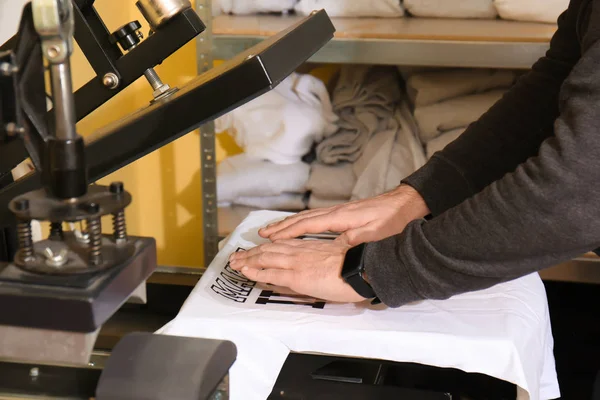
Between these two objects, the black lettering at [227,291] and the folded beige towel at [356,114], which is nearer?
the black lettering at [227,291]

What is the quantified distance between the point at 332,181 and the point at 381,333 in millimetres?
735

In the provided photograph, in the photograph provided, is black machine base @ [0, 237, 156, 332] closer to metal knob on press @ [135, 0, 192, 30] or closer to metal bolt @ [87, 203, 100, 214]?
metal bolt @ [87, 203, 100, 214]

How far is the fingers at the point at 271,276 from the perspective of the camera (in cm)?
81

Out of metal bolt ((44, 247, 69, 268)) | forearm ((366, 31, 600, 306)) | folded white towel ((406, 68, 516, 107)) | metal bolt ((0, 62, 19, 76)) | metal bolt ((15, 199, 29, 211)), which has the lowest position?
folded white towel ((406, 68, 516, 107))

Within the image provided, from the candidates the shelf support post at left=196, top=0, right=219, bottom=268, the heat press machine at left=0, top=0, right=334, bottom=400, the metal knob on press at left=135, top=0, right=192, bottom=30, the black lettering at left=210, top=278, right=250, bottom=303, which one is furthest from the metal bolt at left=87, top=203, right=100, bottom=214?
the shelf support post at left=196, top=0, right=219, bottom=268

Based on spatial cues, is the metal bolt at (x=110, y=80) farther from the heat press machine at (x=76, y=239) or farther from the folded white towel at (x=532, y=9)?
the folded white towel at (x=532, y=9)

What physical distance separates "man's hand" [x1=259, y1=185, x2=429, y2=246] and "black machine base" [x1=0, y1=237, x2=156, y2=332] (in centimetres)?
51

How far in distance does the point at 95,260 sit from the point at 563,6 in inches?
43.9

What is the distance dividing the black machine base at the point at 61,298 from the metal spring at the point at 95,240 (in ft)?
0.03

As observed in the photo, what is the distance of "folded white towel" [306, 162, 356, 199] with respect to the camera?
4.82 ft

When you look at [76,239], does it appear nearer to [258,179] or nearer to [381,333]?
[381,333]

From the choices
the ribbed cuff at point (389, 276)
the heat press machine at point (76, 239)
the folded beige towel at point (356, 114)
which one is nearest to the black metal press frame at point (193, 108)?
the heat press machine at point (76, 239)

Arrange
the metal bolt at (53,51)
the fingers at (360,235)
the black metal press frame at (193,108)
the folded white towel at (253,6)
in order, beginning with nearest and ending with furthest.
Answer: the metal bolt at (53,51)
the black metal press frame at (193,108)
the fingers at (360,235)
the folded white towel at (253,6)

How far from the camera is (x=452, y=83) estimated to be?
1470mm
